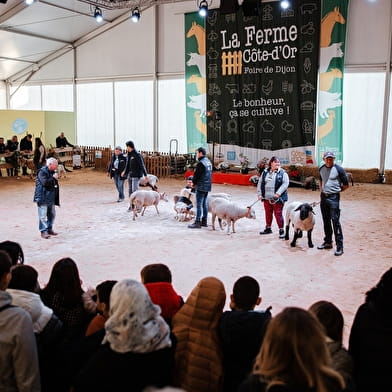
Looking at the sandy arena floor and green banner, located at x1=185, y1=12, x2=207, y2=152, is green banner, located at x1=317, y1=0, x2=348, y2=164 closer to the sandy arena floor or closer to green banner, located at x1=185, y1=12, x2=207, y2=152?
the sandy arena floor

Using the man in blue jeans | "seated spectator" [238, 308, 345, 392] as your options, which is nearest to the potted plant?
the man in blue jeans

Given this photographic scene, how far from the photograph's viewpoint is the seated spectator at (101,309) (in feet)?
9.78

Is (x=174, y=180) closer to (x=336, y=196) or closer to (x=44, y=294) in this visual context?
(x=336, y=196)

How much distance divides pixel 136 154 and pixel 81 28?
11.7 meters

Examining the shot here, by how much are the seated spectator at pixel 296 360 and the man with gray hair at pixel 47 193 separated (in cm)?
728

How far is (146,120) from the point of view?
2066 cm

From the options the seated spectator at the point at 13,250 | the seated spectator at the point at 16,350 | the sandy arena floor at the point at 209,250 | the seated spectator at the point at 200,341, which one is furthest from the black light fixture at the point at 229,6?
the seated spectator at the point at 16,350

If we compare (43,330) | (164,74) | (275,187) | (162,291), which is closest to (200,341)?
(162,291)

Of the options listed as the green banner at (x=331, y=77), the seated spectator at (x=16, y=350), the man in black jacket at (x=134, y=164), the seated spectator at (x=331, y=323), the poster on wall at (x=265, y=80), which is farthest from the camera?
the poster on wall at (x=265, y=80)

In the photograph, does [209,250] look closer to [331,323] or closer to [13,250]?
[13,250]

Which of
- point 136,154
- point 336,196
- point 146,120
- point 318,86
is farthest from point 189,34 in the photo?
point 336,196

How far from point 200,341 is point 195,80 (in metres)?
16.9

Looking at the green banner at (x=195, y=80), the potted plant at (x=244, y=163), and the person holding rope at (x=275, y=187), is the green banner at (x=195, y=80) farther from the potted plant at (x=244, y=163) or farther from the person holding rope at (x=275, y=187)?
the person holding rope at (x=275, y=187)

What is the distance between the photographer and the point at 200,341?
8.91 feet
